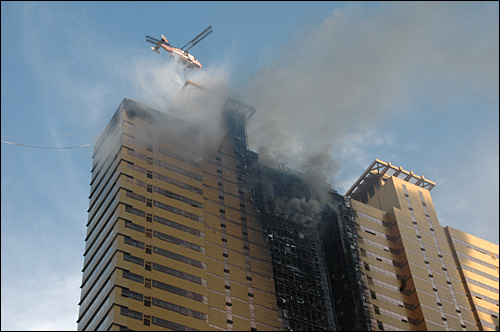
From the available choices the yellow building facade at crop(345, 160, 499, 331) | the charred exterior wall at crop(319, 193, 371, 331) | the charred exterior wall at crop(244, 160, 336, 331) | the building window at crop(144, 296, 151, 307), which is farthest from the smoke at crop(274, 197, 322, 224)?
the building window at crop(144, 296, 151, 307)

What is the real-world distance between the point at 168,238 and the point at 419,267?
5729 cm

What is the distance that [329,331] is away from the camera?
145 meters

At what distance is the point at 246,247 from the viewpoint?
145 metres

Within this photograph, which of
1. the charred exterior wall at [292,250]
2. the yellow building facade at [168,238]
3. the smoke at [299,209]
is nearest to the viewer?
the yellow building facade at [168,238]

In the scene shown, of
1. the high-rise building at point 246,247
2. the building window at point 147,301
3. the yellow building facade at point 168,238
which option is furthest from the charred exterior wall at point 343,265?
the building window at point 147,301

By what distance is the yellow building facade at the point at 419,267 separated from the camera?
15025 cm

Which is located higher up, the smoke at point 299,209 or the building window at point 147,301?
the smoke at point 299,209

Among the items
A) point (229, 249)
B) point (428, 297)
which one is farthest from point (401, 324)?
point (229, 249)

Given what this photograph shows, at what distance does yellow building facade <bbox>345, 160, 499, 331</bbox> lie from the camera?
15025cm

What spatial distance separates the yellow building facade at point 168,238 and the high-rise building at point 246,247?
0.24m

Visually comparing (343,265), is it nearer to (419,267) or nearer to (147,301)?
(419,267)

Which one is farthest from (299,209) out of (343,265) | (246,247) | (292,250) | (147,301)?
(147,301)

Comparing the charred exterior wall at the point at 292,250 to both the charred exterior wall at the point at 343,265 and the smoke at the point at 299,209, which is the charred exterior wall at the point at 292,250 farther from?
the charred exterior wall at the point at 343,265

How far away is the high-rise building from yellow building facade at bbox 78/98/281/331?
0.24 m
